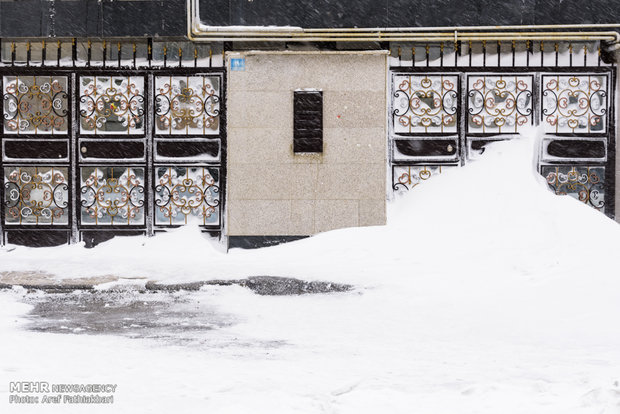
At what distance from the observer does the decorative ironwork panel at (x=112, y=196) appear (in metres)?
11.8

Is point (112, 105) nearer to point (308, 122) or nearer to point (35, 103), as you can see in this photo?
point (35, 103)

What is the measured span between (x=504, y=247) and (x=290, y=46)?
444 cm

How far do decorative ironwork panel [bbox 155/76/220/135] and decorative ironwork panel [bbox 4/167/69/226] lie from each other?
1835 millimetres

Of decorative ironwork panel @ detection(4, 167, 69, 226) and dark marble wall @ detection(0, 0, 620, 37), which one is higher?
dark marble wall @ detection(0, 0, 620, 37)

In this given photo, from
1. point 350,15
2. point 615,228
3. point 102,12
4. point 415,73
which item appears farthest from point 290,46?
point 615,228

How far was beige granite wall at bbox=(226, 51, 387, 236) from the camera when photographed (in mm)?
11352

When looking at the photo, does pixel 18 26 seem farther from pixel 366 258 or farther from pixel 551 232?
pixel 551 232

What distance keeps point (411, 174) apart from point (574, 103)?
275cm

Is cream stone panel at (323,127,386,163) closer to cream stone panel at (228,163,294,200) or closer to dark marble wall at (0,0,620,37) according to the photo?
cream stone panel at (228,163,294,200)

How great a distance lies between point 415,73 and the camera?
1165 centimetres

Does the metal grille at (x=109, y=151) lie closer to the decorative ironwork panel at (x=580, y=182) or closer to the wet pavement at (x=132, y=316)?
the wet pavement at (x=132, y=316)

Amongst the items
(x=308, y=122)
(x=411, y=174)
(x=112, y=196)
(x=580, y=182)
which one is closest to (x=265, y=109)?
(x=308, y=122)

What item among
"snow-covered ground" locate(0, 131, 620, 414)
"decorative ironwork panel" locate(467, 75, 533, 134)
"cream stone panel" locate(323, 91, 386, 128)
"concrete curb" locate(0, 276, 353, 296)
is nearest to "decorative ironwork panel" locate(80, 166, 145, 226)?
"snow-covered ground" locate(0, 131, 620, 414)

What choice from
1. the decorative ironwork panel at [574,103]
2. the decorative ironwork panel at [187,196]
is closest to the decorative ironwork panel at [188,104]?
the decorative ironwork panel at [187,196]
